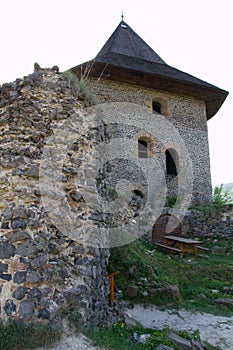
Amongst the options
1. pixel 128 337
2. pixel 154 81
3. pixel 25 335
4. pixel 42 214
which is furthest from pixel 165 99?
pixel 25 335

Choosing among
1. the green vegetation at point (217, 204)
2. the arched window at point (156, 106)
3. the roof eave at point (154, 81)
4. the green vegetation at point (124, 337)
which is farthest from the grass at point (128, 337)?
the arched window at point (156, 106)

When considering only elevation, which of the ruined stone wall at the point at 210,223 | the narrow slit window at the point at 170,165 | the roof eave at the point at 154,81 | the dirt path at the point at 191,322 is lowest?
the dirt path at the point at 191,322

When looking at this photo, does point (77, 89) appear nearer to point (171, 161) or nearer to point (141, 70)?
point (141, 70)

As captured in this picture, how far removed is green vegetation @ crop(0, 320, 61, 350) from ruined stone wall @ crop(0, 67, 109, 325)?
10 cm

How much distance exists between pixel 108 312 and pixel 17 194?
77.4 inches

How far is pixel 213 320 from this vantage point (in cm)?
478

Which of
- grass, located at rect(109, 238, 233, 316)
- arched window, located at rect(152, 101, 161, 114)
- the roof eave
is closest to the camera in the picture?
grass, located at rect(109, 238, 233, 316)

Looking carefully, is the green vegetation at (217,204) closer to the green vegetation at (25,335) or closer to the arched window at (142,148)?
the arched window at (142,148)

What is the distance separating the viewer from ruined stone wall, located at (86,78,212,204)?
12.0 meters

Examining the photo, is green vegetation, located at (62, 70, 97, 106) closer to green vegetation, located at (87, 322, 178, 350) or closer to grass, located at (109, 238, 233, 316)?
green vegetation, located at (87, 322, 178, 350)

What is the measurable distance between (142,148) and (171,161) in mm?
1700

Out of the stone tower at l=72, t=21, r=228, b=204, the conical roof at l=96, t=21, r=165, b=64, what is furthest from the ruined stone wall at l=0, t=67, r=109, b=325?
the conical roof at l=96, t=21, r=165, b=64

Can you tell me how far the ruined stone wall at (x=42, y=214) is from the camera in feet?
9.97

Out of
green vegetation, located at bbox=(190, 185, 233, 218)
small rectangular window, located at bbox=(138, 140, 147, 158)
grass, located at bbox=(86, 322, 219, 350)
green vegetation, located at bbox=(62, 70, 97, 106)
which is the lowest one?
grass, located at bbox=(86, 322, 219, 350)
